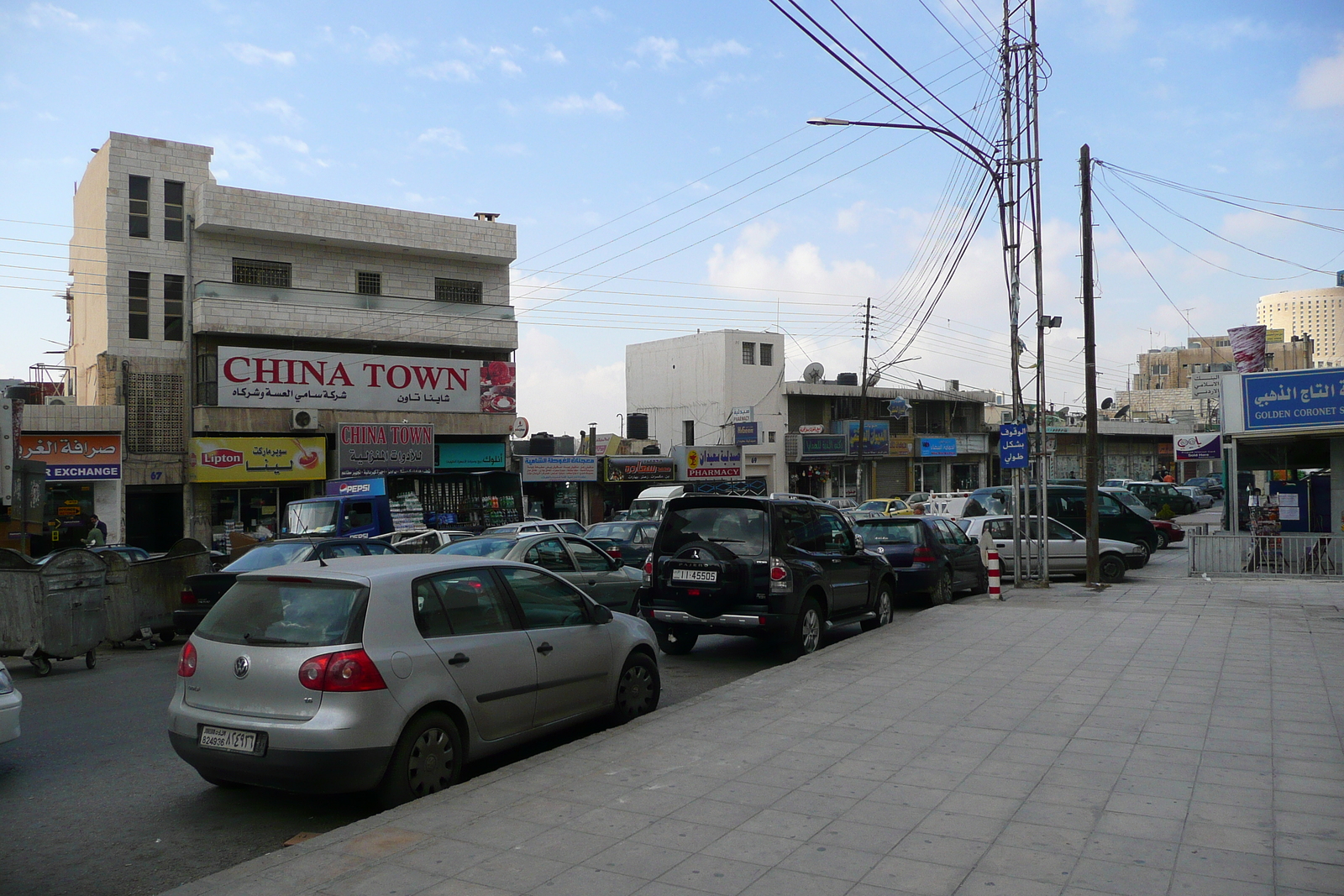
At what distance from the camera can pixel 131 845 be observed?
541cm

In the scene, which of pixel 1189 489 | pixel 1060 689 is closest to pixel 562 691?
pixel 1060 689

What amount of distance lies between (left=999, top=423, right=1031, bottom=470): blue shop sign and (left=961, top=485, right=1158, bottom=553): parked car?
21.8 feet

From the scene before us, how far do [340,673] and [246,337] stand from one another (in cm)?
2777

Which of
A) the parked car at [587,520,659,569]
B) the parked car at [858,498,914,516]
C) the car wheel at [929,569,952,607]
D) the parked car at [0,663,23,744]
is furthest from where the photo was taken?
the parked car at [858,498,914,516]

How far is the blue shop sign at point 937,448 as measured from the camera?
185 ft

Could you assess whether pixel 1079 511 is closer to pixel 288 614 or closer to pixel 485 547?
pixel 485 547

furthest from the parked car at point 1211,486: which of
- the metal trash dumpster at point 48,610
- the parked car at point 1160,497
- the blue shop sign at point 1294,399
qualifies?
the metal trash dumpster at point 48,610

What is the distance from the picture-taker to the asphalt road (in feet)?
16.5

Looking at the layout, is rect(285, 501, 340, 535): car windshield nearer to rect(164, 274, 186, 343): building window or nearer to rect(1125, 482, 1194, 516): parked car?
rect(164, 274, 186, 343): building window

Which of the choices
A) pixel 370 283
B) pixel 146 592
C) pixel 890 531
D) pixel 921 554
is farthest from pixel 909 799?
pixel 370 283

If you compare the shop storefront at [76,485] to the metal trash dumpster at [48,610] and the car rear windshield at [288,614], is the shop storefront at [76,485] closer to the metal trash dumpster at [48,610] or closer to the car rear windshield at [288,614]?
the metal trash dumpster at [48,610]

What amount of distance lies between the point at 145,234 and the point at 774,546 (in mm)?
25955

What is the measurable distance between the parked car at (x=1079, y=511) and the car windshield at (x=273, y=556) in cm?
1747

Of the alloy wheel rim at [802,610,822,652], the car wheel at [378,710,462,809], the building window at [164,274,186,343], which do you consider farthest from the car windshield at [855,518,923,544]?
the building window at [164,274,186,343]
